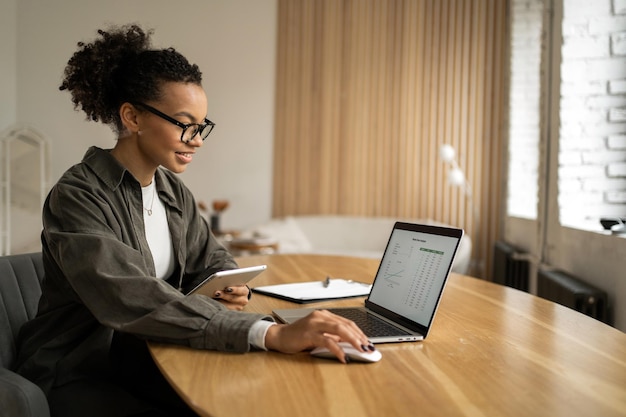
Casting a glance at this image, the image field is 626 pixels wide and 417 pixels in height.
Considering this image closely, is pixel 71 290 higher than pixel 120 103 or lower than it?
lower

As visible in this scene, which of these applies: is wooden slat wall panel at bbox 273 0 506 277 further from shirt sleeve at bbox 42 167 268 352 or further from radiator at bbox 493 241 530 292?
shirt sleeve at bbox 42 167 268 352

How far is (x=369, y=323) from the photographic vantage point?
1311 mm

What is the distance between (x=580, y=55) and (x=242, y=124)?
139 inches

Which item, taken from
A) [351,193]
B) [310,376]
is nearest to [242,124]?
[351,193]

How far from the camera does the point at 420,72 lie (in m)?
5.82

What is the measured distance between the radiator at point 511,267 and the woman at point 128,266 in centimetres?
283

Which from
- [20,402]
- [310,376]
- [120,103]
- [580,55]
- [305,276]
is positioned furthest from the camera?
[580,55]

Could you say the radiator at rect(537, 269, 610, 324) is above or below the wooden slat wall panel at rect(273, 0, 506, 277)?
below

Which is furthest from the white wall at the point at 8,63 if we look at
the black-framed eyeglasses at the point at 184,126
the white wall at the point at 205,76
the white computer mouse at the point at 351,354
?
the white computer mouse at the point at 351,354

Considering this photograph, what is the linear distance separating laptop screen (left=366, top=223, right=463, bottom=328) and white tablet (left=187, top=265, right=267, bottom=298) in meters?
0.30

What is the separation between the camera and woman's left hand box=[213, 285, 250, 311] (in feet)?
4.85

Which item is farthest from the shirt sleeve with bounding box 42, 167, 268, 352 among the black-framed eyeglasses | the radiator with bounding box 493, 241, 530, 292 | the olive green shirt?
the radiator with bounding box 493, 241, 530, 292

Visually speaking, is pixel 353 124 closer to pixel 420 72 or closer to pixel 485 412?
pixel 420 72

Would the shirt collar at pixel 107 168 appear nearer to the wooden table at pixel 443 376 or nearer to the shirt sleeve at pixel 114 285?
the shirt sleeve at pixel 114 285
